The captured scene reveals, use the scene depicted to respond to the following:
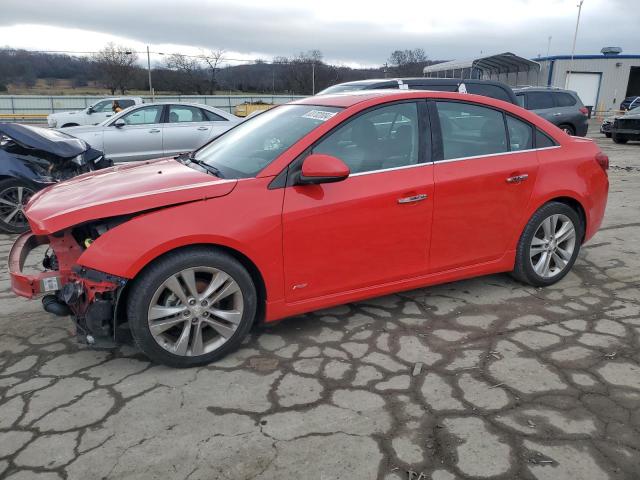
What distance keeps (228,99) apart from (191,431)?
118ft

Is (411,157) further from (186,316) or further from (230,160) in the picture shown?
(186,316)

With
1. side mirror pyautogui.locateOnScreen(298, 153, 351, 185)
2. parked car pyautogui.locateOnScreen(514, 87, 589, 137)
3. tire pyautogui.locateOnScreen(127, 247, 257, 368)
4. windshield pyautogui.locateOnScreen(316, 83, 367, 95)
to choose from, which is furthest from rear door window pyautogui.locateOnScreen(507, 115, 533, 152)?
parked car pyautogui.locateOnScreen(514, 87, 589, 137)

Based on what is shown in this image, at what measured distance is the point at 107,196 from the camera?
307 centimetres

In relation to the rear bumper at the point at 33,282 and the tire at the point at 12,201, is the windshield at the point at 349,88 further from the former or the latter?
the rear bumper at the point at 33,282

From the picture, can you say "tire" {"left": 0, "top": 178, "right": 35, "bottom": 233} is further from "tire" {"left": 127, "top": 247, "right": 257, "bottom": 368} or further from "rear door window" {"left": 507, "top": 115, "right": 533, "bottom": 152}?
"rear door window" {"left": 507, "top": 115, "right": 533, "bottom": 152}

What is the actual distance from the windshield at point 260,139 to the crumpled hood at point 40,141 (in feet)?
9.58

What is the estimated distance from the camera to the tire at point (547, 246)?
4.12 m

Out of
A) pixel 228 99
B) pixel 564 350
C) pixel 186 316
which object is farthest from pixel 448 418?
pixel 228 99

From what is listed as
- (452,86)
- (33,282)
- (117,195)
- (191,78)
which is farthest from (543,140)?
(191,78)

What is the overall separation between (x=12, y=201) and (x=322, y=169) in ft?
15.8

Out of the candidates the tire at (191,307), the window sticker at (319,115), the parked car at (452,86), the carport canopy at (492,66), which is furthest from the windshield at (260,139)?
the carport canopy at (492,66)

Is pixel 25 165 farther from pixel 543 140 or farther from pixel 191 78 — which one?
pixel 191 78

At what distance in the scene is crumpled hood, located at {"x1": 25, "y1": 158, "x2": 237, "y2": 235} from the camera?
294cm

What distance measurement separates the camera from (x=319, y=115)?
3.59 metres
